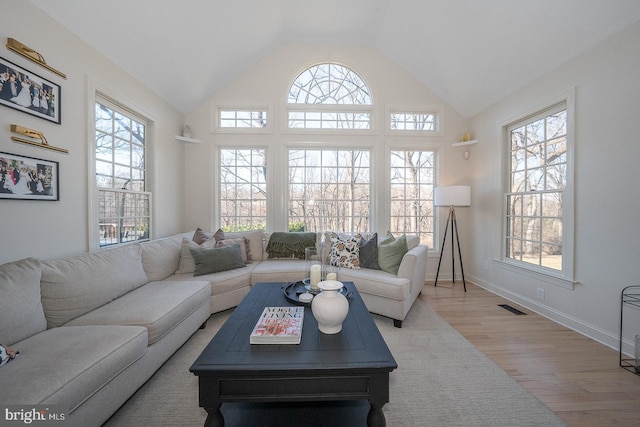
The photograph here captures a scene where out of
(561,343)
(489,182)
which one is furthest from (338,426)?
(489,182)

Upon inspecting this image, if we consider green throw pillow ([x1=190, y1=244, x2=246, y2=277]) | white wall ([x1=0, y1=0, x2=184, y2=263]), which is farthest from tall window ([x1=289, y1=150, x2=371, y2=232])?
white wall ([x1=0, y1=0, x2=184, y2=263])

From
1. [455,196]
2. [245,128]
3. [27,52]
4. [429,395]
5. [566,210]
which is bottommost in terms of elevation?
[429,395]

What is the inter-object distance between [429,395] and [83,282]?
7.86 ft

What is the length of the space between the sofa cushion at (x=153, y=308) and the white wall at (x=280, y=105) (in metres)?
1.74

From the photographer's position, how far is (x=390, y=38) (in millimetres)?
3465

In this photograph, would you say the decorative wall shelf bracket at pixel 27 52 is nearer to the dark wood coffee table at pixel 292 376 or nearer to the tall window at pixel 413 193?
the dark wood coffee table at pixel 292 376

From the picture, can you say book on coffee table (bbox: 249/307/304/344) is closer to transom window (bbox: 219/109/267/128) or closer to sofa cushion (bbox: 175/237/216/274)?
sofa cushion (bbox: 175/237/216/274)

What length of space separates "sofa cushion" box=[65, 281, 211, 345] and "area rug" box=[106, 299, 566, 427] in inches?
12.8

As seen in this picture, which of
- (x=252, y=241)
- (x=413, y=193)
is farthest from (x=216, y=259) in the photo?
(x=413, y=193)

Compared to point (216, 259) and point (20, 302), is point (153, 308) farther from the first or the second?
point (216, 259)

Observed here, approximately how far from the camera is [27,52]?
1.71m

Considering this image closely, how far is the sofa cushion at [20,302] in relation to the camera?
1268 millimetres

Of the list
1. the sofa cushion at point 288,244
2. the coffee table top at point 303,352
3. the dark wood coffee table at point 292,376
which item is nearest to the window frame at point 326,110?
the sofa cushion at point 288,244

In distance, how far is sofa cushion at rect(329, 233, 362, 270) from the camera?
298 cm
